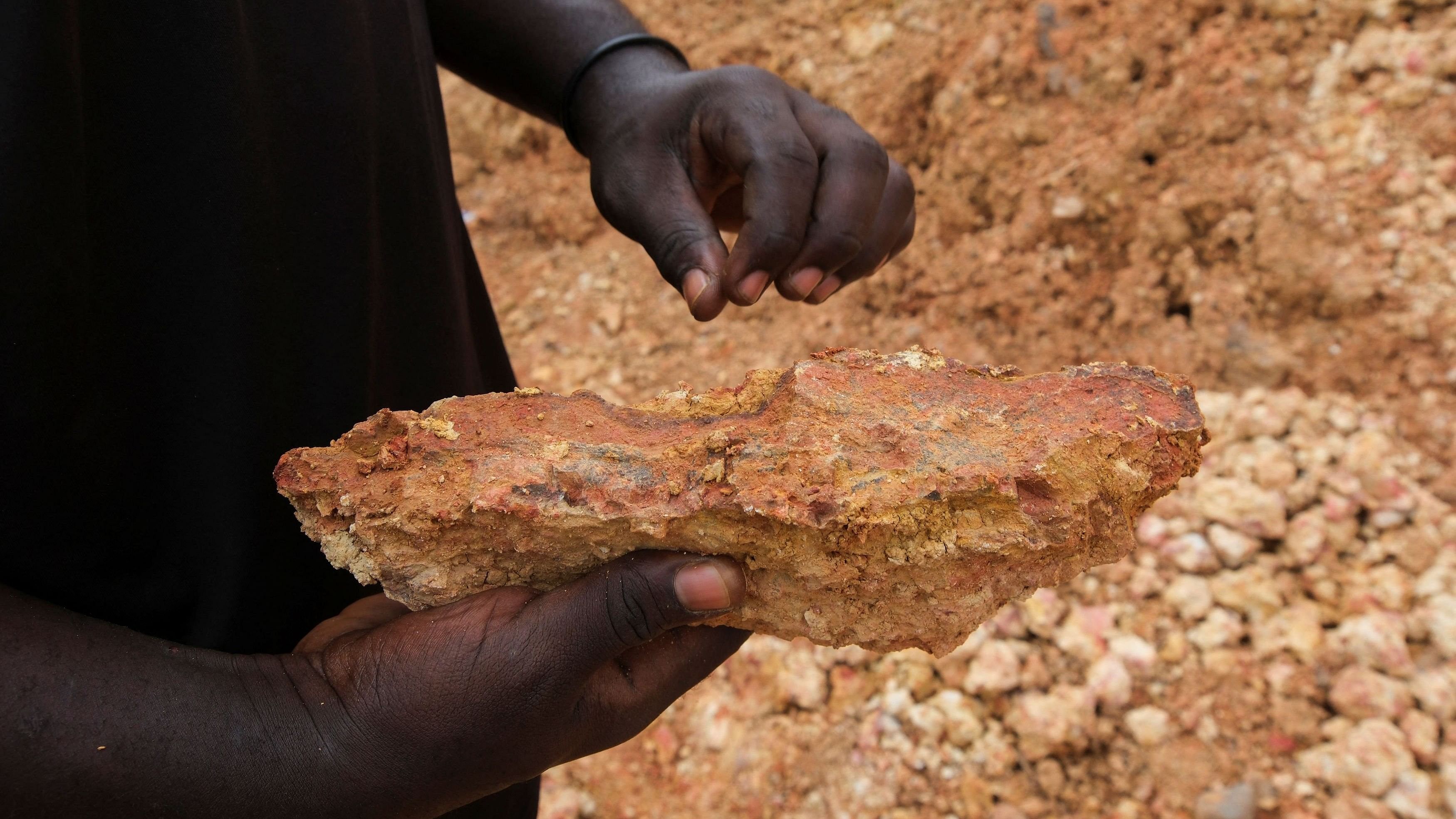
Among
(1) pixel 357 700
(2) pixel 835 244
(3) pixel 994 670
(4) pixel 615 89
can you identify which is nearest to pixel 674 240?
(2) pixel 835 244

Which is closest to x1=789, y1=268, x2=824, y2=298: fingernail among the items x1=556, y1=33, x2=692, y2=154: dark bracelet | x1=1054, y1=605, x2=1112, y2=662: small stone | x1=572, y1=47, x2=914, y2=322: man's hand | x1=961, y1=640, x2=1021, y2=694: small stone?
x1=572, y1=47, x2=914, y2=322: man's hand

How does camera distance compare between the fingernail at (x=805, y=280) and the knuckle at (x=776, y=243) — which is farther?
the fingernail at (x=805, y=280)

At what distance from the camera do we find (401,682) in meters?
1.25

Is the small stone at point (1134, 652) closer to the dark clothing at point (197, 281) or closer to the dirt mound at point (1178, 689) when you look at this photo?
the dirt mound at point (1178, 689)

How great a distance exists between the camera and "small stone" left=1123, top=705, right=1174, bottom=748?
2.42m

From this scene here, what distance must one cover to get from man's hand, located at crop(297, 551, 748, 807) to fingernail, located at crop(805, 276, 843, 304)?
0.66m

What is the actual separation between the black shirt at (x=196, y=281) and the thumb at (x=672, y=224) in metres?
0.34

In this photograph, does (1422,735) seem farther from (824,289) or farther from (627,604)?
(627,604)

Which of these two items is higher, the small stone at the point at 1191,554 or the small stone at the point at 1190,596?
the small stone at the point at 1191,554

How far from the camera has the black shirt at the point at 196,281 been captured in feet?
3.71

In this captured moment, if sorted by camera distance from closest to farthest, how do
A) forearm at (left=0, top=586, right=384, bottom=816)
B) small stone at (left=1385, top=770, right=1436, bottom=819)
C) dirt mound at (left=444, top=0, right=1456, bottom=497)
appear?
forearm at (left=0, top=586, right=384, bottom=816) → small stone at (left=1385, top=770, right=1436, bottom=819) → dirt mound at (left=444, top=0, right=1456, bottom=497)

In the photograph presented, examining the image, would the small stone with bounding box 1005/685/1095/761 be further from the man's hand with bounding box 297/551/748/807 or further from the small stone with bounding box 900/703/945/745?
the man's hand with bounding box 297/551/748/807

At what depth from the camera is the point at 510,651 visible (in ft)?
4.17

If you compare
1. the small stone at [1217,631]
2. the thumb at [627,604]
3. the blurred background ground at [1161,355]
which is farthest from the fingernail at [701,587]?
the small stone at [1217,631]
